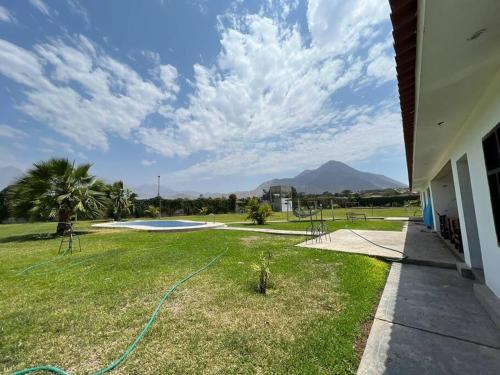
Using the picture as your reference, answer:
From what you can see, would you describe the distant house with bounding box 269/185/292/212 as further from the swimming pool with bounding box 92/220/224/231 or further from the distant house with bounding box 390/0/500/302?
the distant house with bounding box 390/0/500/302

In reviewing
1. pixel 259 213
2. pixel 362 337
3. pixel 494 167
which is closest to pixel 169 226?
pixel 259 213

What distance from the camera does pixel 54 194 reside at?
39.8ft

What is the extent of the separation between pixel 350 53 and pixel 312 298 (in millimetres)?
7646

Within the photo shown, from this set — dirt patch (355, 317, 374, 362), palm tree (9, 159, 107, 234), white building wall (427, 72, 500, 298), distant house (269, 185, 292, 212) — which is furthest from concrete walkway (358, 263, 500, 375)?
distant house (269, 185, 292, 212)

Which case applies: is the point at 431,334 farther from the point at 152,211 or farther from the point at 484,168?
the point at 152,211

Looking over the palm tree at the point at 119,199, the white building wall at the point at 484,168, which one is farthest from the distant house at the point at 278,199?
the white building wall at the point at 484,168

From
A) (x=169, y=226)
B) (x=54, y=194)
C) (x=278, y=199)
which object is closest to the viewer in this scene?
(x=54, y=194)

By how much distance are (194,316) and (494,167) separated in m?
4.70

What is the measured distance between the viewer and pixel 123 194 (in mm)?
28609

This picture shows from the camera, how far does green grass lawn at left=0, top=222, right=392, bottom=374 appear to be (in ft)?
7.59

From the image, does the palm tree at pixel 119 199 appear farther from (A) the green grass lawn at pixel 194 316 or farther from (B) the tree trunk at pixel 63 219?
(A) the green grass lawn at pixel 194 316

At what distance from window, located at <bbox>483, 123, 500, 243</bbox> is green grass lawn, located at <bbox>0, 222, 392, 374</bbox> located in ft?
6.99

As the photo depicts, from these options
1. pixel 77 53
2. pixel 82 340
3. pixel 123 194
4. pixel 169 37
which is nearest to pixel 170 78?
pixel 169 37

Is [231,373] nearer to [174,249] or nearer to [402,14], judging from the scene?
[402,14]
